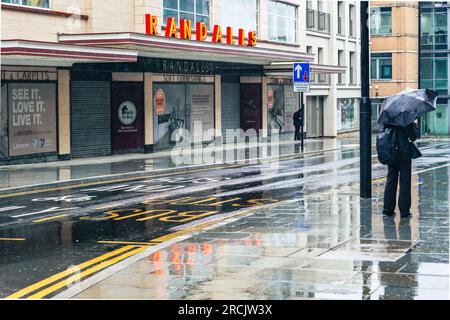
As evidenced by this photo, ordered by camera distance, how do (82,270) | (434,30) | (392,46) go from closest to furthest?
(82,270), (434,30), (392,46)

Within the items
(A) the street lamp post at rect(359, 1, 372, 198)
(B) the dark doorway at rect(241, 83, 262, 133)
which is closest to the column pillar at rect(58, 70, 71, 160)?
(B) the dark doorway at rect(241, 83, 262, 133)

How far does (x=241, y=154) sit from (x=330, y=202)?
18107 millimetres

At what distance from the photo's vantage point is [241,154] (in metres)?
34.9

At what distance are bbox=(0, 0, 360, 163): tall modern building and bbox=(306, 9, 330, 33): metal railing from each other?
202 millimetres

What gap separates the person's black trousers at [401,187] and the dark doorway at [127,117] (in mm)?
20648

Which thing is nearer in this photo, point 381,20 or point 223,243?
point 223,243

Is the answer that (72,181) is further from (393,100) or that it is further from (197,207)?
(393,100)

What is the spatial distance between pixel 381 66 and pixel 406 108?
52619mm

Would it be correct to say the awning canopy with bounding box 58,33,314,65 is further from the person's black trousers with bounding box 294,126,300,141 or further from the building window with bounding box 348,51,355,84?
the building window with bounding box 348,51,355,84

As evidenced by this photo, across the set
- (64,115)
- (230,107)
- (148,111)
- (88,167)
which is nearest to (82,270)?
(88,167)

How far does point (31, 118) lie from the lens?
29219 millimetres

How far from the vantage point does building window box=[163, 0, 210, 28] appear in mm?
36047

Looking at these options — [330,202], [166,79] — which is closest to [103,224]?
[330,202]

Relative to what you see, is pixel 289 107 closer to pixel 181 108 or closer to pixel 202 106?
pixel 202 106
